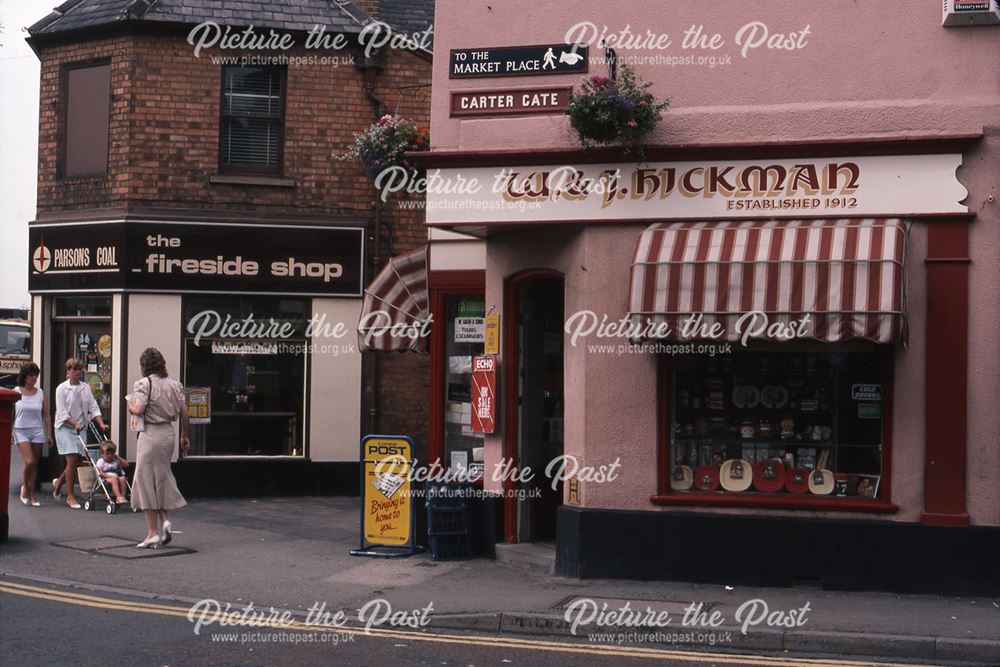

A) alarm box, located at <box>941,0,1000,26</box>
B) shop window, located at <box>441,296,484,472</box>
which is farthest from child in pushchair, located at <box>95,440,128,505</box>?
alarm box, located at <box>941,0,1000,26</box>

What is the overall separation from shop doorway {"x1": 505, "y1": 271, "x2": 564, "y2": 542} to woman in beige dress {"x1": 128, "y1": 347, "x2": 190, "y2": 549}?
334 cm

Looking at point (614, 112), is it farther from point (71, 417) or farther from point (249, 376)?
point (71, 417)

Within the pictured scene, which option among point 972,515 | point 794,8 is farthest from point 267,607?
point 794,8

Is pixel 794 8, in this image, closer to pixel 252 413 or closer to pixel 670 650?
pixel 670 650

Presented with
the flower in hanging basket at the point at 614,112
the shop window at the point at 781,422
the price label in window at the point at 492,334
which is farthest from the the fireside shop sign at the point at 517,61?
the shop window at the point at 781,422

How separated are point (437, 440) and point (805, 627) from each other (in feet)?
17.5

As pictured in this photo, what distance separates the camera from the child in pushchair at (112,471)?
15430 millimetres

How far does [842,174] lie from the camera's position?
35.2ft

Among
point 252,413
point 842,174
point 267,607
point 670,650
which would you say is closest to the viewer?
point 670,650

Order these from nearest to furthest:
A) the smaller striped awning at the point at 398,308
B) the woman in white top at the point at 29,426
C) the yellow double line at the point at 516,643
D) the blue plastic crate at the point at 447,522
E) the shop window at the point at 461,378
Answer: the yellow double line at the point at 516,643, the blue plastic crate at the point at 447,522, the shop window at the point at 461,378, the smaller striped awning at the point at 398,308, the woman in white top at the point at 29,426

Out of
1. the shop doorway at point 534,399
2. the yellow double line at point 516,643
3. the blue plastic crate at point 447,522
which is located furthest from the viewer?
the shop doorway at point 534,399

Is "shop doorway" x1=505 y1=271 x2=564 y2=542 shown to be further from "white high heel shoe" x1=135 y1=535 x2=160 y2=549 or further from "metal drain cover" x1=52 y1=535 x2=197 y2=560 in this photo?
"white high heel shoe" x1=135 y1=535 x2=160 y2=549

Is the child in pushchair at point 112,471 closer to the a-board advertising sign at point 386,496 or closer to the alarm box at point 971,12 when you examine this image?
the a-board advertising sign at point 386,496

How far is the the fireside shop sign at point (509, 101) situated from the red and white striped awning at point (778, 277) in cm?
163
